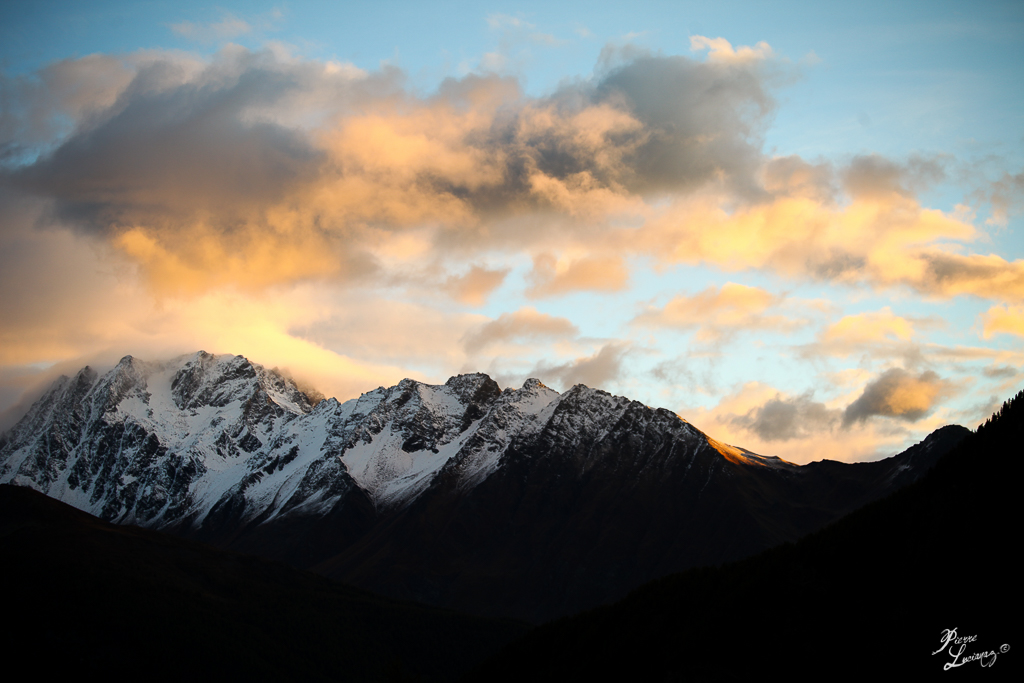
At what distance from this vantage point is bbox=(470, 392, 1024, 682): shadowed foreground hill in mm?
124875

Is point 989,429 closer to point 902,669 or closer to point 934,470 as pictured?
point 934,470

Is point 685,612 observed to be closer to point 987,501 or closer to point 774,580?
point 774,580

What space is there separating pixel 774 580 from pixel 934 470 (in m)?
36.9

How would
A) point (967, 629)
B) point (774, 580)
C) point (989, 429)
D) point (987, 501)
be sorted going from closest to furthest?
point (967, 629), point (987, 501), point (989, 429), point (774, 580)

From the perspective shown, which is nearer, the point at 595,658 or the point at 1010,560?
the point at 1010,560

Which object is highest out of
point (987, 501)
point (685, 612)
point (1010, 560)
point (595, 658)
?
point (987, 501)

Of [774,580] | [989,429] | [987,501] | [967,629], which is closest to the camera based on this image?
[967,629]

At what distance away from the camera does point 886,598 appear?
467ft

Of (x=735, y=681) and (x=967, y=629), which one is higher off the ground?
(x=967, y=629)

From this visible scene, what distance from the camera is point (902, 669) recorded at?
125 m

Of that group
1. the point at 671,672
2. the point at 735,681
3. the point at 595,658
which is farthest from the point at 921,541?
the point at 595,658

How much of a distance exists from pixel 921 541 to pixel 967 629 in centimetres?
2374

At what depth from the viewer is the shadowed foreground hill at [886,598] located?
12488 cm

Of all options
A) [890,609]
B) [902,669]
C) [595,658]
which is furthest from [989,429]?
[595,658]
